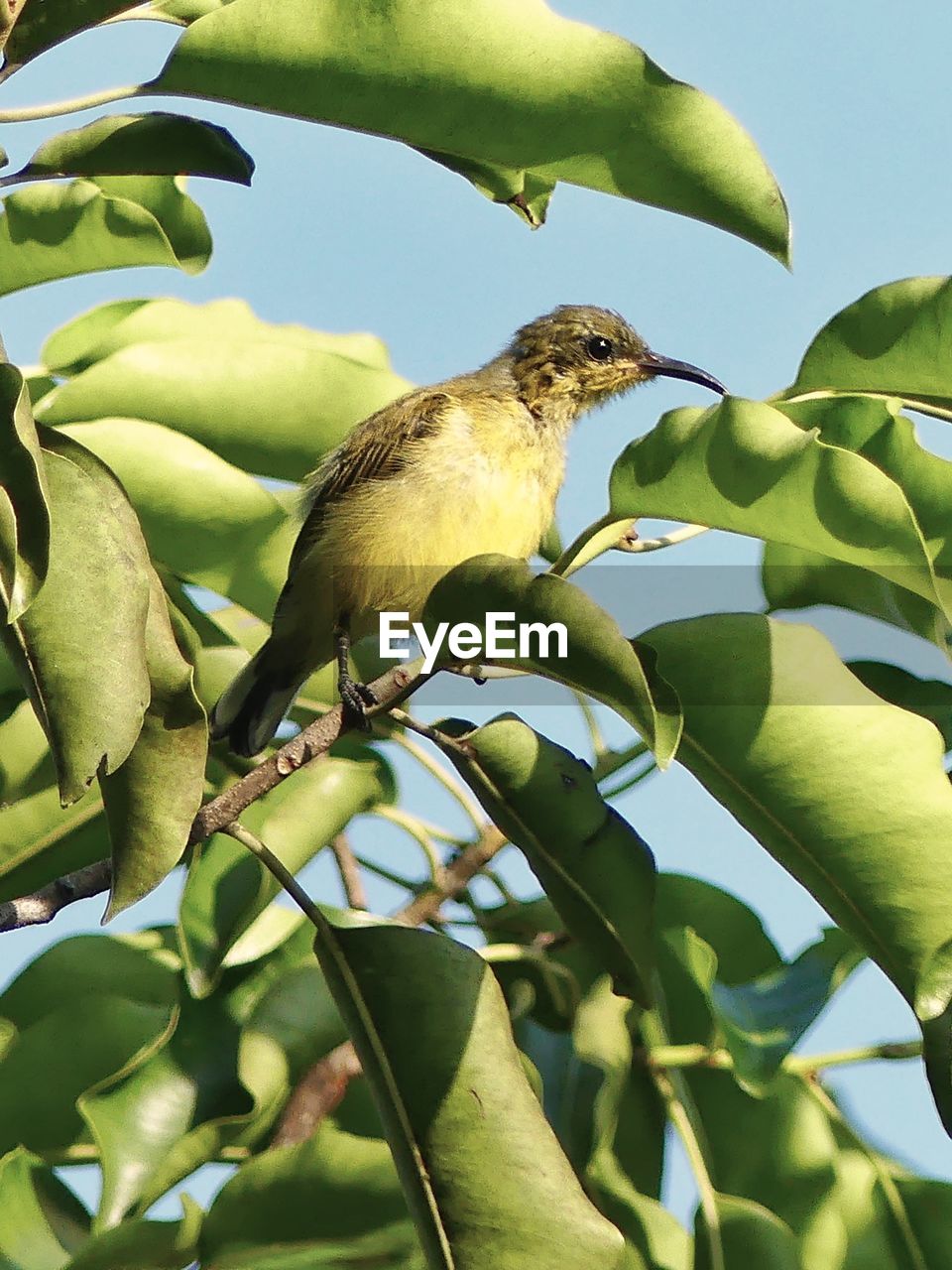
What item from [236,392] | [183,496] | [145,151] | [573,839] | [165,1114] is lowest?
[165,1114]

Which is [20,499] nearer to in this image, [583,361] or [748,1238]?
[748,1238]

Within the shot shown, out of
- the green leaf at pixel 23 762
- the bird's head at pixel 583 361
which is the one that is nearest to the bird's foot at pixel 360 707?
the green leaf at pixel 23 762

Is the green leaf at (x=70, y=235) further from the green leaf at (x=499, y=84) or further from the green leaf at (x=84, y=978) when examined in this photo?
the green leaf at (x=84, y=978)

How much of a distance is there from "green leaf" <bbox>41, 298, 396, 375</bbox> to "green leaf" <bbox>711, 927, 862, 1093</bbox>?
1.64 metres

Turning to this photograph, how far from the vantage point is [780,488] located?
242 cm

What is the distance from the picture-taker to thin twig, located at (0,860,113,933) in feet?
7.79

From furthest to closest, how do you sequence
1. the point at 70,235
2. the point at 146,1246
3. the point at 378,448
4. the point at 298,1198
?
the point at 378,448, the point at 70,235, the point at 298,1198, the point at 146,1246

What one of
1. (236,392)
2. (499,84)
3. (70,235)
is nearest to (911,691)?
(499,84)

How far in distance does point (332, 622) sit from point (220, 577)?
655 mm

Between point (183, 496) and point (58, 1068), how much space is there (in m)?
1.13

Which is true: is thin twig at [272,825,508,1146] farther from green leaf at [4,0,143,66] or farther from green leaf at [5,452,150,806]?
green leaf at [4,0,143,66]

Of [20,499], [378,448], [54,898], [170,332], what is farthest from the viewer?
[378,448]

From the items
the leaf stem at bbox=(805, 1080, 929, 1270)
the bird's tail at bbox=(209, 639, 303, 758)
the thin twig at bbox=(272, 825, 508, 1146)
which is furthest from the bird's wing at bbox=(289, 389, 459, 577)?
the leaf stem at bbox=(805, 1080, 929, 1270)

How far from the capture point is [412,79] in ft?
8.16
